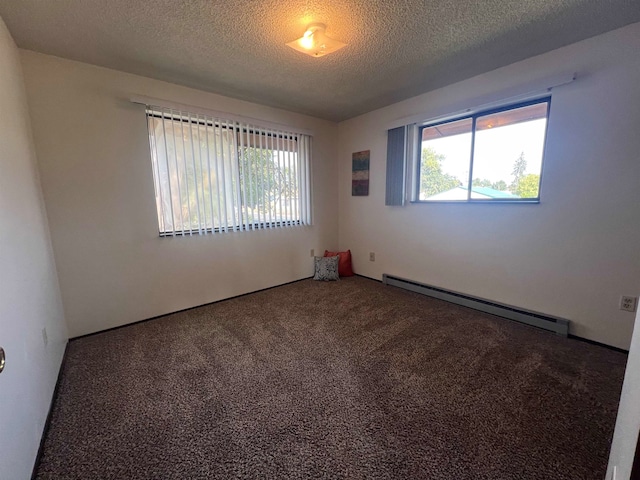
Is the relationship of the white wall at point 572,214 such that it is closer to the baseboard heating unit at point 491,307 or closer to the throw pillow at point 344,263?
the baseboard heating unit at point 491,307

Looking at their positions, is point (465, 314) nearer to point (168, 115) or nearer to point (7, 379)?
point (7, 379)

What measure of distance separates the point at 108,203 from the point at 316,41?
2282 millimetres

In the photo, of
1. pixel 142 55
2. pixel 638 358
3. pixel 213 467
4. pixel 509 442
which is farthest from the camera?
pixel 142 55

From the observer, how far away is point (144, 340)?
2348 millimetres

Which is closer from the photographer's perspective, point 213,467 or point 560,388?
point 213,467

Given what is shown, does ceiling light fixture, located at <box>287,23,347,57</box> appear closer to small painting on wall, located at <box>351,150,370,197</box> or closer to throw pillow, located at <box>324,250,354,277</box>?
small painting on wall, located at <box>351,150,370,197</box>

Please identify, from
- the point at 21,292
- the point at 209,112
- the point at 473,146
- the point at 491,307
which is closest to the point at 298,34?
the point at 209,112

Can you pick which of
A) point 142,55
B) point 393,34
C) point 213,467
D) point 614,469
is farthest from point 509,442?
point 142,55

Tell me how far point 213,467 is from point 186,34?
266cm

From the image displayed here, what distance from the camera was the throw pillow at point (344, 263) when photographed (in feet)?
13.4

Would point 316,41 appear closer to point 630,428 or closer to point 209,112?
point 209,112

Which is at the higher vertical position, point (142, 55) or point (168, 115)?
point (142, 55)

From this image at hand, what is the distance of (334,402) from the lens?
5.28 feet

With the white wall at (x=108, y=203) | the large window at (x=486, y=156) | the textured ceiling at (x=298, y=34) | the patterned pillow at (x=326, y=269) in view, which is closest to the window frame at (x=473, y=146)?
the large window at (x=486, y=156)
